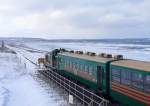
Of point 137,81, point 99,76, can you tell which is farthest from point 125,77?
point 99,76

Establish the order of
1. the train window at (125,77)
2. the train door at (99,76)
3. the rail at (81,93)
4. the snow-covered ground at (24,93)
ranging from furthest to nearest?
the snow-covered ground at (24,93), the train door at (99,76), the rail at (81,93), the train window at (125,77)

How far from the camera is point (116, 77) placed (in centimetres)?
1673

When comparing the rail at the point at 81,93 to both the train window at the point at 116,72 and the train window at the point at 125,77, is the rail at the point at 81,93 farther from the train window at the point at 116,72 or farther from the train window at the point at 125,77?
the train window at the point at 116,72

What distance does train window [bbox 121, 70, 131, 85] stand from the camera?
15335 mm

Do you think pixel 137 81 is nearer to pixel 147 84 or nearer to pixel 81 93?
pixel 147 84

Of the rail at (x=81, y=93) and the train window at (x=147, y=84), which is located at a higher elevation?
the train window at (x=147, y=84)

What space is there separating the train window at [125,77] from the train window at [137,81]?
472 millimetres

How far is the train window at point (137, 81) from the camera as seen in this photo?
1415 cm

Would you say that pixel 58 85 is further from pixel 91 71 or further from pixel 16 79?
pixel 16 79

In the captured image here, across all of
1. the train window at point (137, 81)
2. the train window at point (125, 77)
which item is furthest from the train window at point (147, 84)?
the train window at point (125, 77)

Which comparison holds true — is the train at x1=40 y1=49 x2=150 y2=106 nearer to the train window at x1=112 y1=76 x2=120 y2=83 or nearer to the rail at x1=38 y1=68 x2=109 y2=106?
the train window at x1=112 y1=76 x2=120 y2=83

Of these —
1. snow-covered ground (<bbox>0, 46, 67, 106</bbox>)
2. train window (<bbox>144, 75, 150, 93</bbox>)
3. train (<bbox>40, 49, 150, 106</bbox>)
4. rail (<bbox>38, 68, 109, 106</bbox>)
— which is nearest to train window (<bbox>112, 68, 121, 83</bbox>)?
train (<bbox>40, 49, 150, 106</bbox>)

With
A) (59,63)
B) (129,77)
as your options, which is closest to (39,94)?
(59,63)

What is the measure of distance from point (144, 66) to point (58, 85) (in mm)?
11104
